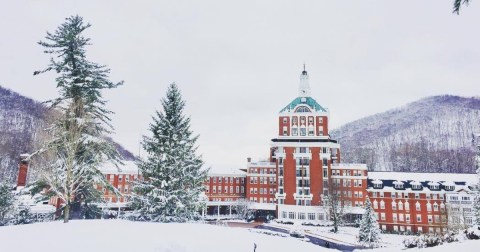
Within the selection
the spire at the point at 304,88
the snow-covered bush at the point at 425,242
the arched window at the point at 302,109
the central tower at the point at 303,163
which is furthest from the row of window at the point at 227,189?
the snow-covered bush at the point at 425,242

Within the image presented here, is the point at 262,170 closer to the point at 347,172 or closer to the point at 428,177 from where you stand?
the point at 347,172

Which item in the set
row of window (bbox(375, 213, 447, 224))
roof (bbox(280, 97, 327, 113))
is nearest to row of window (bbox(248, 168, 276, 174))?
roof (bbox(280, 97, 327, 113))

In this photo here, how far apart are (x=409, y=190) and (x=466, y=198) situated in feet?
32.3

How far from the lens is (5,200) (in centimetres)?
3491

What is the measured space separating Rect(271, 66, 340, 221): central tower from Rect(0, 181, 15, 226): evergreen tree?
1851 inches

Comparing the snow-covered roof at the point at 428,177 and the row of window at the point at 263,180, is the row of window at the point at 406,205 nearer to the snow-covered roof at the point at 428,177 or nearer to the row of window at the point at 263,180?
the snow-covered roof at the point at 428,177

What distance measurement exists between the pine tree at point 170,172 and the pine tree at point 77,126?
11.7ft

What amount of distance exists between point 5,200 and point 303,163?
51.5 metres

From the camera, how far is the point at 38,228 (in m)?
15.9

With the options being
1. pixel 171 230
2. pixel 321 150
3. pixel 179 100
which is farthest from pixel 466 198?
pixel 171 230

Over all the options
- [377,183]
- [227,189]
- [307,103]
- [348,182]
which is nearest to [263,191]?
[227,189]

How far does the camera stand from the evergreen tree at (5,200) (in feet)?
114

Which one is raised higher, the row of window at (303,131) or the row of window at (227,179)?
the row of window at (303,131)

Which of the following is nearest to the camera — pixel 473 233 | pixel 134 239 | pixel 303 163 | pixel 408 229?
pixel 134 239
